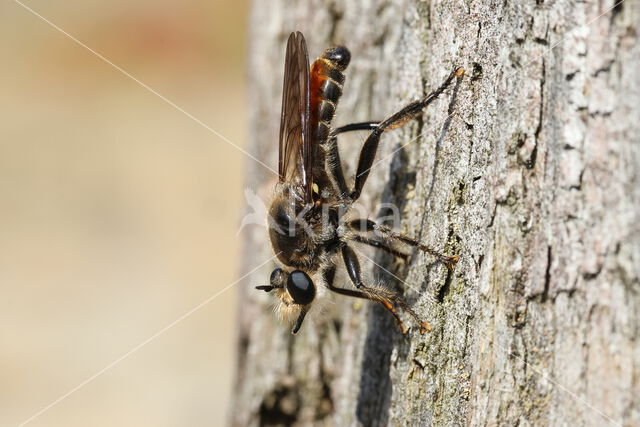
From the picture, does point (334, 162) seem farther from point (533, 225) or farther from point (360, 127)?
point (533, 225)

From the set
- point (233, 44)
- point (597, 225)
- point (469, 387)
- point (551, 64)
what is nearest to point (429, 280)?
A: point (469, 387)

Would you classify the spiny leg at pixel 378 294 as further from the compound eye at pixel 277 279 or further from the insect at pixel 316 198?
the compound eye at pixel 277 279

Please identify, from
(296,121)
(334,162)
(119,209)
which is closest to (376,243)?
(334,162)

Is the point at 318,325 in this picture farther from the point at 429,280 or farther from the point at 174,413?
the point at 174,413

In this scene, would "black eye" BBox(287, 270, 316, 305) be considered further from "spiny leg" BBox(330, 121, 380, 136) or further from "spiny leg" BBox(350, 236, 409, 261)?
"spiny leg" BBox(330, 121, 380, 136)

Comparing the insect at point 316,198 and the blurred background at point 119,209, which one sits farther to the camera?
the blurred background at point 119,209

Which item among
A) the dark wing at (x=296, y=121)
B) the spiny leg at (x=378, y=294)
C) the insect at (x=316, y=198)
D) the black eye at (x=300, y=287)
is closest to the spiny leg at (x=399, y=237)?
the insect at (x=316, y=198)

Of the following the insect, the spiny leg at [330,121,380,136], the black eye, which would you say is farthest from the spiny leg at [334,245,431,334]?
the spiny leg at [330,121,380,136]
